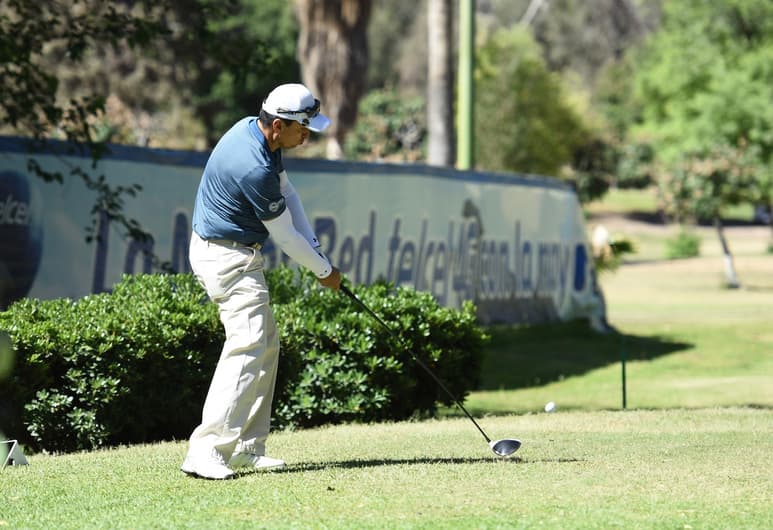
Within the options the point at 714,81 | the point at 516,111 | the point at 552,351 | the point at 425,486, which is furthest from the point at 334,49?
the point at 425,486

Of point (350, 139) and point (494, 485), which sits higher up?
point (350, 139)

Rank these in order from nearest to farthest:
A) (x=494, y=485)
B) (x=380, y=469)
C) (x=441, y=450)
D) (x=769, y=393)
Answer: (x=494, y=485), (x=380, y=469), (x=441, y=450), (x=769, y=393)

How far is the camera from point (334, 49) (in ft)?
120

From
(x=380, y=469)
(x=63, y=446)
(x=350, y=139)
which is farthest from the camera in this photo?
(x=350, y=139)

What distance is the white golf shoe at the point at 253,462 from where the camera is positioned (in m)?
7.21

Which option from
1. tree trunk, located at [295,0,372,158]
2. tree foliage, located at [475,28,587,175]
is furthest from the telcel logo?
tree foliage, located at [475,28,587,175]

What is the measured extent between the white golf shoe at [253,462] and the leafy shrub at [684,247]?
4787 centimetres

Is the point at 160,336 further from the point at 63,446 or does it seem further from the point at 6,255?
the point at 6,255

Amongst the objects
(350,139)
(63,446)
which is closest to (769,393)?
(63,446)

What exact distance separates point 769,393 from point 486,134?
161 feet

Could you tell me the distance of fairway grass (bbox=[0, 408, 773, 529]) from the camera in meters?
5.95

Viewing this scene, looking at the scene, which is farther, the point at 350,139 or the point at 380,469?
the point at 350,139

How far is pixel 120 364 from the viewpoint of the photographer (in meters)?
9.12

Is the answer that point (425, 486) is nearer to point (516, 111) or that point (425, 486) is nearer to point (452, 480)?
point (452, 480)
